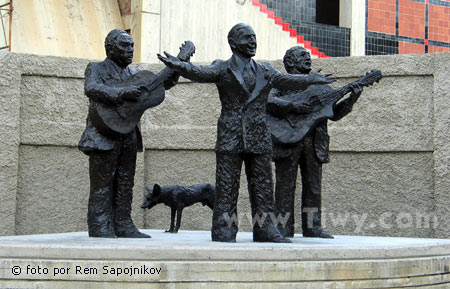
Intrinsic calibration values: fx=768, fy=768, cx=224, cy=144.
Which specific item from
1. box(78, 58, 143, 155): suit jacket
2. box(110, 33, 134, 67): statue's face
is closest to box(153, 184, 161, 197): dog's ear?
box(78, 58, 143, 155): suit jacket

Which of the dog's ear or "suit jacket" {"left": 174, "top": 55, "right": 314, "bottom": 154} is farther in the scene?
the dog's ear

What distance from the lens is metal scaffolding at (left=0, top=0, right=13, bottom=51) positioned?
37.0 ft

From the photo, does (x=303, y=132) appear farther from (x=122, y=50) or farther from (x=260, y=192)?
(x=122, y=50)

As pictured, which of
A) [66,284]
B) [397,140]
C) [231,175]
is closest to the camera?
[66,284]

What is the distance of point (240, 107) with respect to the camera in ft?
19.7

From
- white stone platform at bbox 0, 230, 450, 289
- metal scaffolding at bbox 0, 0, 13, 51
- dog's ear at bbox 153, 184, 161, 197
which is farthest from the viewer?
metal scaffolding at bbox 0, 0, 13, 51

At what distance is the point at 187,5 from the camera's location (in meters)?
12.4

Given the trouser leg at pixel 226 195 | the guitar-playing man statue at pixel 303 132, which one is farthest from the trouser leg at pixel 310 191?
the trouser leg at pixel 226 195

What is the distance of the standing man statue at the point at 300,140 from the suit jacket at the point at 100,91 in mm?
1382

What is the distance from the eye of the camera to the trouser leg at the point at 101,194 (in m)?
6.41

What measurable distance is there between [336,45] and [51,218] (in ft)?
25.7

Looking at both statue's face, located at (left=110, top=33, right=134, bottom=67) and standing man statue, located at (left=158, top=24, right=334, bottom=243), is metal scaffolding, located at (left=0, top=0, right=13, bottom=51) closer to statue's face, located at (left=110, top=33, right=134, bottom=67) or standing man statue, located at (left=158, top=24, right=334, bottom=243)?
statue's face, located at (left=110, top=33, right=134, bottom=67)

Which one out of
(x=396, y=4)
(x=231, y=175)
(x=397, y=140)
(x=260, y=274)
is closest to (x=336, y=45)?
(x=396, y=4)

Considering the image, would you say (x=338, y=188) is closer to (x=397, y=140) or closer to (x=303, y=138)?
(x=397, y=140)
